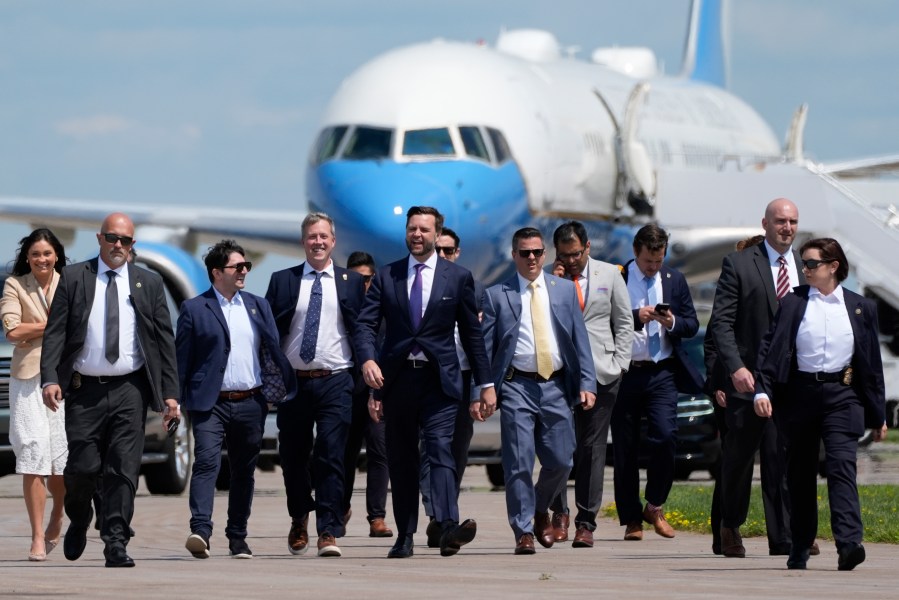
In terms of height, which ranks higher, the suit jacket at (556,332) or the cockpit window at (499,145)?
the cockpit window at (499,145)

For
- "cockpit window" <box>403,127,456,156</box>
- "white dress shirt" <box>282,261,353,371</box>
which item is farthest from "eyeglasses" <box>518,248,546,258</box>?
"cockpit window" <box>403,127,456,156</box>

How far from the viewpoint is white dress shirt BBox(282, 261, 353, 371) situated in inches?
464

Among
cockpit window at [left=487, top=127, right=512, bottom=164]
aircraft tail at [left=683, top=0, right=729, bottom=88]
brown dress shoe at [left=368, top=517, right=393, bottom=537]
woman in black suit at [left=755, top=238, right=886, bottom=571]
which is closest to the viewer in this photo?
woman in black suit at [left=755, top=238, right=886, bottom=571]

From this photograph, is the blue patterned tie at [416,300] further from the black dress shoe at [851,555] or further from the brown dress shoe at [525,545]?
the black dress shoe at [851,555]

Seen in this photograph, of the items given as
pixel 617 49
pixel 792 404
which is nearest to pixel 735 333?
pixel 792 404

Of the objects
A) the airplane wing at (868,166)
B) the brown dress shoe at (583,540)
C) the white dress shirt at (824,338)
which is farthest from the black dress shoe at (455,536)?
the airplane wing at (868,166)

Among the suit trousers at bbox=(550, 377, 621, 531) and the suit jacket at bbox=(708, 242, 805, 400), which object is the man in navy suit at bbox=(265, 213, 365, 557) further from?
the suit jacket at bbox=(708, 242, 805, 400)

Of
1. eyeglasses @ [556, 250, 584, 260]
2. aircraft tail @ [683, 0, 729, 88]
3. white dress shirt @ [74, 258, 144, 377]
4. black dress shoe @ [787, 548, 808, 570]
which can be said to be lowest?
black dress shoe @ [787, 548, 808, 570]

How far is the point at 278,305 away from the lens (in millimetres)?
11953

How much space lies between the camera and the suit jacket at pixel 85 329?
35.6 feet

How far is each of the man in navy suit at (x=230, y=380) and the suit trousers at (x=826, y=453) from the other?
8.90 ft

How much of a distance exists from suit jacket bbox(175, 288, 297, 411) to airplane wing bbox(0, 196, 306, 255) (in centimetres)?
1762

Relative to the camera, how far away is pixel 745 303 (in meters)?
11.5

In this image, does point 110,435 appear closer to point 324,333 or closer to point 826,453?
point 324,333
